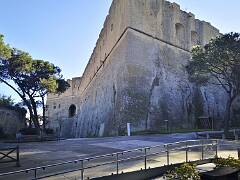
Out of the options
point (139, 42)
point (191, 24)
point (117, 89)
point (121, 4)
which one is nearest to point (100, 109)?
point (117, 89)

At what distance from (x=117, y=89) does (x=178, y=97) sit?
6.50 meters

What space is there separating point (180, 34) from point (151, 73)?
25.3ft

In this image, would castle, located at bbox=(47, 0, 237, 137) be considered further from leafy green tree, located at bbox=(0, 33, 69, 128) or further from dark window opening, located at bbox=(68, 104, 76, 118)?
dark window opening, located at bbox=(68, 104, 76, 118)

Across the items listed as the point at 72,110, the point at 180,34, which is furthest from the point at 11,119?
the point at 72,110

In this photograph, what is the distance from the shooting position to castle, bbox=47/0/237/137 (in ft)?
86.3

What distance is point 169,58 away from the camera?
1244 inches

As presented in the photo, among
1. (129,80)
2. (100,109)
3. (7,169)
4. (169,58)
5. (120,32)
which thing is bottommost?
(7,169)

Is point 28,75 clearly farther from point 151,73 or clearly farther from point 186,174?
point 186,174

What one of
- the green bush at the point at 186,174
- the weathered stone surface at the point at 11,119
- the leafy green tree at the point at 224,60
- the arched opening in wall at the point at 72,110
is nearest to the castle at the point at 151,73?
the leafy green tree at the point at 224,60

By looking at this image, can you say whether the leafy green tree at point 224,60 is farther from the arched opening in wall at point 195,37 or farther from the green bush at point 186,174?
the green bush at point 186,174

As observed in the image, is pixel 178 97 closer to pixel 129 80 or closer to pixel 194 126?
pixel 194 126

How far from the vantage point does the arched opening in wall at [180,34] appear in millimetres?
33378

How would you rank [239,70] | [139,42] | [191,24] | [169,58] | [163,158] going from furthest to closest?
[191,24] < [169,58] < [139,42] < [239,70] < [163,158]

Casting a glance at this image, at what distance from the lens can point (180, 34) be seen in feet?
111
